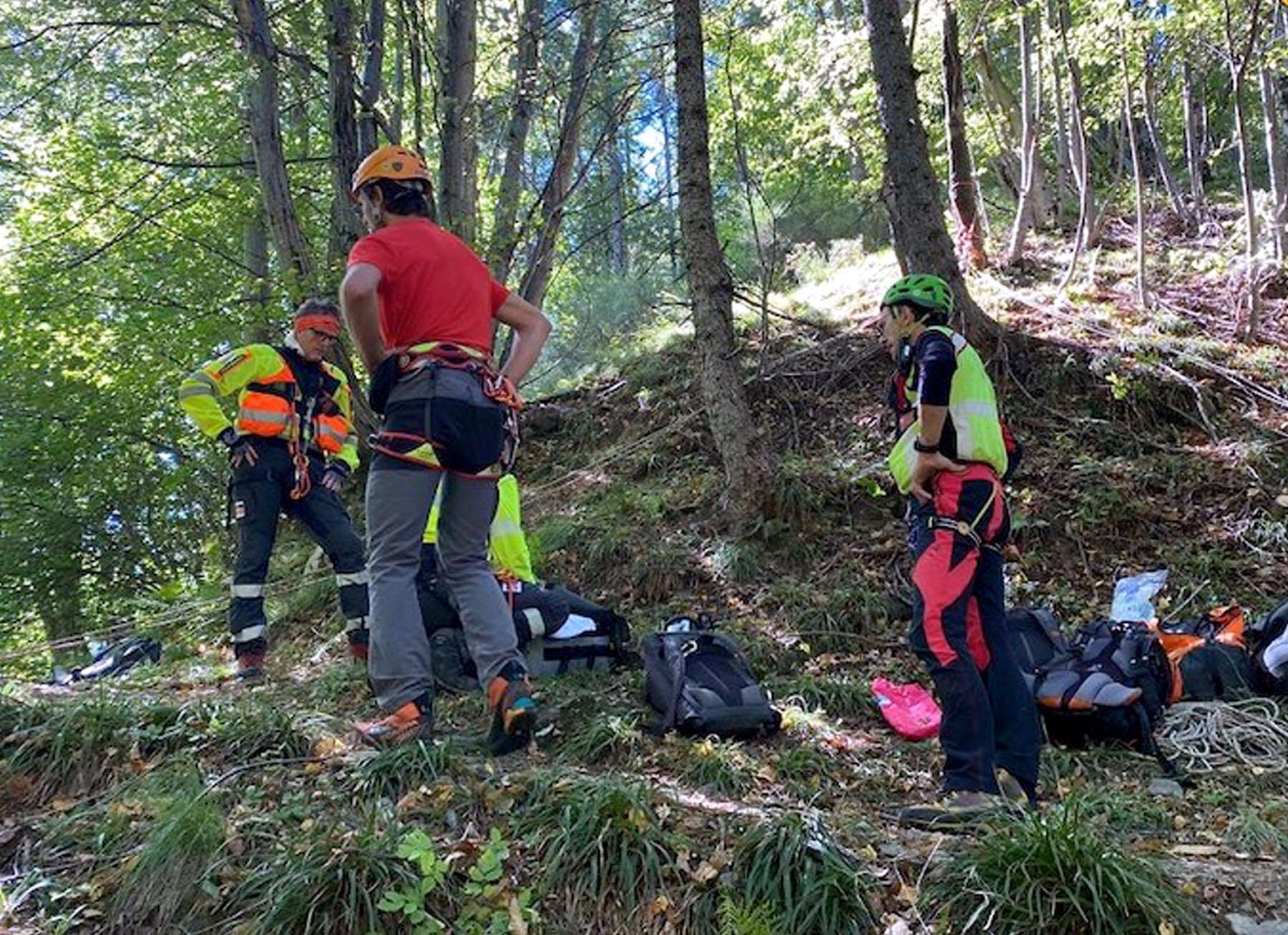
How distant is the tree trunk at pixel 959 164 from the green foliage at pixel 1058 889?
735 centimetres

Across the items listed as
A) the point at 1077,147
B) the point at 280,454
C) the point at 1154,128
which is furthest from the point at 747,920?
the point at 1154,128

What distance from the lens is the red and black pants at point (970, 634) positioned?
3357 mm

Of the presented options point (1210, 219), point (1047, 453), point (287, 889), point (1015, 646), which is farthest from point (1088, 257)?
point (287, 889)

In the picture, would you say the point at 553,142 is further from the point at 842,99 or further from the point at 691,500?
the point at 691,500

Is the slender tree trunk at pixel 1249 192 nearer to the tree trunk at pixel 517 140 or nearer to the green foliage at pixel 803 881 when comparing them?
the tree trunk at pixel 517 140

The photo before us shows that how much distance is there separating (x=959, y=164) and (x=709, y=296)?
15.2ft

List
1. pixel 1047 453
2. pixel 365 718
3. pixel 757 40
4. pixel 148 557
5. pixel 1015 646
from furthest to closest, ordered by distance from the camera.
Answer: pixel 148 557, pixel 757 40, pixel 1047 453, pixel 1015 646, pixel 365 718

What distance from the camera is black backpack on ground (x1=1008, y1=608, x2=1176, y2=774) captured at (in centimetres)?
429

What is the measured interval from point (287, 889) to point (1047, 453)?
6.37 m

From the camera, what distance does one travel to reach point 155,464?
14.4 meters

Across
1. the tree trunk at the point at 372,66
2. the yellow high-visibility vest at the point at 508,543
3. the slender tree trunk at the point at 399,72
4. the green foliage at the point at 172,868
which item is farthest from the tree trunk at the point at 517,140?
the green foliage at the point at 172,868

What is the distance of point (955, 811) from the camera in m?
3.10

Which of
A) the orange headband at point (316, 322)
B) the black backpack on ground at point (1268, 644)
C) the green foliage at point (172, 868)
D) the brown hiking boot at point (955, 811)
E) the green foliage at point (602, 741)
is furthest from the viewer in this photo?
the orange headband at point (316, 322)

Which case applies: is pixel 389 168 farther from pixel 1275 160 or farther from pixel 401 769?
pixel 1275 160
